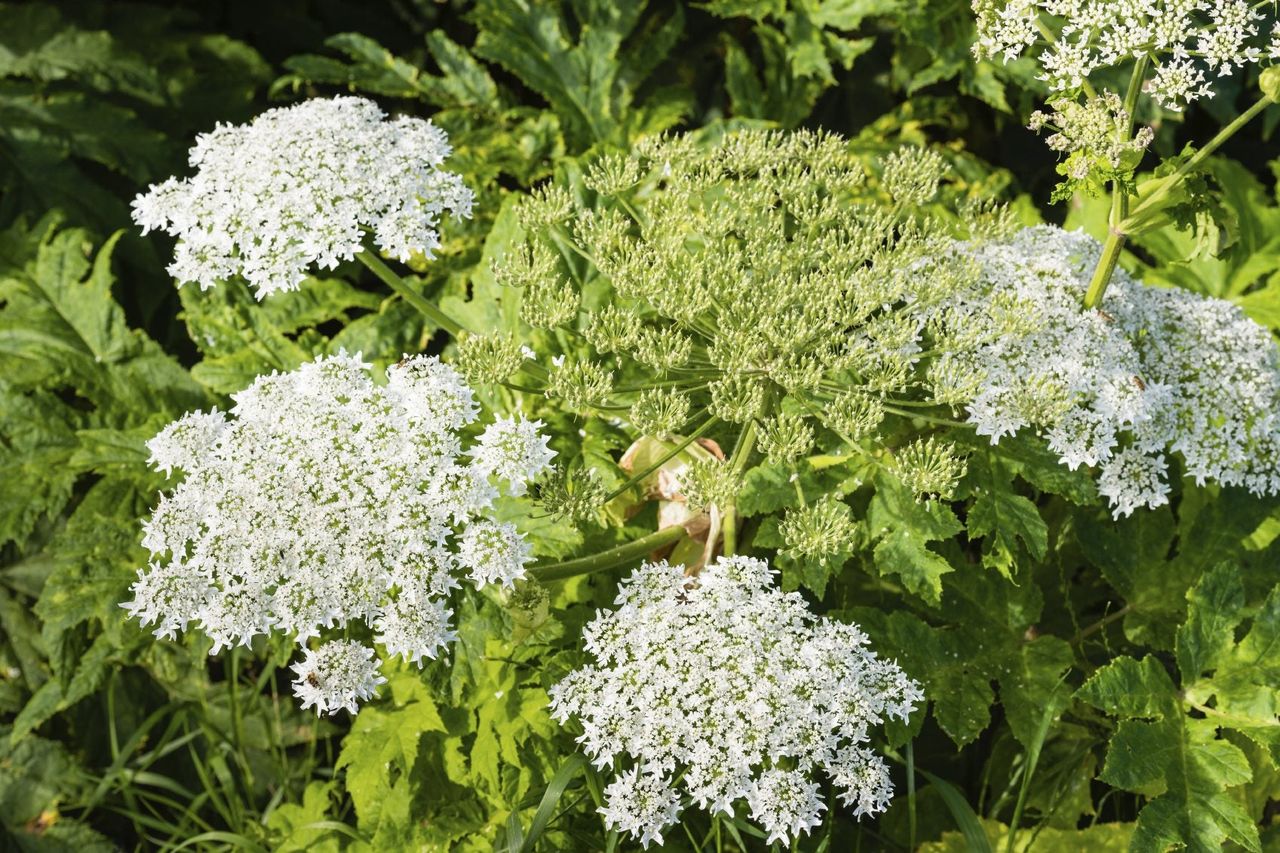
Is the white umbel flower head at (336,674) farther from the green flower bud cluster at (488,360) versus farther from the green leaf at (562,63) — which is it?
the green leaf at (562,63)

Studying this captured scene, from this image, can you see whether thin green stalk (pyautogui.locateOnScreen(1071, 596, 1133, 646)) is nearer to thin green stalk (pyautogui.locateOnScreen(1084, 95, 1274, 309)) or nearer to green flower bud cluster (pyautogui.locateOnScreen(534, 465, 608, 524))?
thin green stalk (pyautogui.locateOnScreen(1084, 95, 1274, 309))

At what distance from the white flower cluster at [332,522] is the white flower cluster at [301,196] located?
1.42 feet

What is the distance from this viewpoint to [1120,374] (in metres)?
3.12

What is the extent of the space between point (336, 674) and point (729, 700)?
93cm

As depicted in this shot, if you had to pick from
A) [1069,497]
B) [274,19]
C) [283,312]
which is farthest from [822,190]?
[274,19]

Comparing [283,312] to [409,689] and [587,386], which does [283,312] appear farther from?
[587,386]

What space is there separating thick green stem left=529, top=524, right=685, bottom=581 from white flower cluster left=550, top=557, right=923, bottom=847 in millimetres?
385

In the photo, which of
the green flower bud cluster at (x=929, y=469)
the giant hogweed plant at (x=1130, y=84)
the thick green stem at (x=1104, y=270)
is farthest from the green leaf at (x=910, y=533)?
the giant hogweed plant at (x=1130, y=84)

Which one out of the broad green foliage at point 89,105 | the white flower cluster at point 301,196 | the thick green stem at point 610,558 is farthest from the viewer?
the broad green foliage at point 89,105

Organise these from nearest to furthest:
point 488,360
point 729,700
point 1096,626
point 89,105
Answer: point 729,700 < point 488,360 < point 1096,626 < point 89,105

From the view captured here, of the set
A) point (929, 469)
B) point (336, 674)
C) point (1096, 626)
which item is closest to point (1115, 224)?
point (929, 469)

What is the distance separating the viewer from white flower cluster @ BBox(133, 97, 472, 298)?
9.95 ft

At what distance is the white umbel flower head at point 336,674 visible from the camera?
106 inches

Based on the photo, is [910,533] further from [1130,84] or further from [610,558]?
[1130,84]
